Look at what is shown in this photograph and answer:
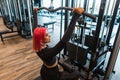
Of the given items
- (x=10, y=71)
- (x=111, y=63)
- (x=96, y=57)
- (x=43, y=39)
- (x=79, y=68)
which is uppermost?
(x=43, y=39)

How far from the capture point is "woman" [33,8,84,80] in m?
1.17

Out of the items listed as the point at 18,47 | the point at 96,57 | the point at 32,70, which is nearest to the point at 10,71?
the point at 32,70

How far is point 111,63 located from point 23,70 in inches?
72.6

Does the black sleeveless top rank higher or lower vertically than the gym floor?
higher

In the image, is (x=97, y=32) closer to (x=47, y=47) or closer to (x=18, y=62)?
(x=47, y=47)

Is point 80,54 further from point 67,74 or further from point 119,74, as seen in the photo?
point 119,74

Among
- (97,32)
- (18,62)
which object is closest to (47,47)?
(97,32)

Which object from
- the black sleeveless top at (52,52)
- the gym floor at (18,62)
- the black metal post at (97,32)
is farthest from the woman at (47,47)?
the gym floor at (18,62)

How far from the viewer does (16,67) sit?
2688 millimetres

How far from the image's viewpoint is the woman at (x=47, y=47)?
46.2 inches

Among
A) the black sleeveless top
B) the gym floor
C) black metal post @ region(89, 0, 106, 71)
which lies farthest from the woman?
the gym floor

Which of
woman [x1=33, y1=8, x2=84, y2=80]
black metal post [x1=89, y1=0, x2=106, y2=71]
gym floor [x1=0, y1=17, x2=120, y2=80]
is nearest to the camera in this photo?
woman [x1=33, y1=8, x2=84, y2=80]

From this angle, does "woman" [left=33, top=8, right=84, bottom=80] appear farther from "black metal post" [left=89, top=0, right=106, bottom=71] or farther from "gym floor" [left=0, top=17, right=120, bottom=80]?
"gym floor" [left=0, top=17, right=120, bottom=80]

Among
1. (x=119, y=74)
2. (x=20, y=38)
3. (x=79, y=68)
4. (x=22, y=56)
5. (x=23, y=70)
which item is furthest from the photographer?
(x=20, y=38)
